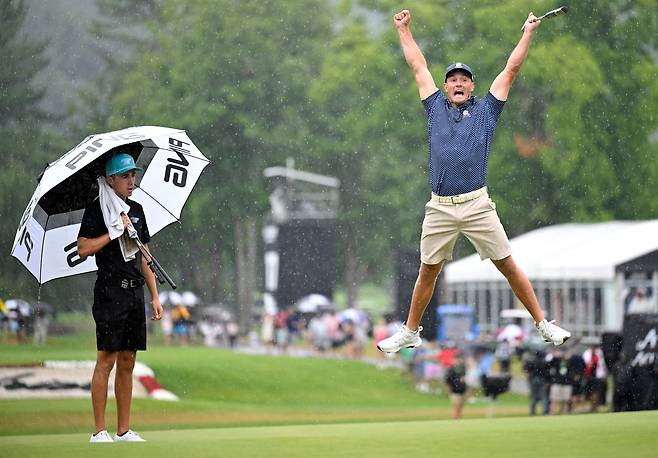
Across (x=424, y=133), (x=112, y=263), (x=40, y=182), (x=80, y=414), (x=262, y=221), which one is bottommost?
(x=80, y=414)

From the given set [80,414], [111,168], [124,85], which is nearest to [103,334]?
[111,168]

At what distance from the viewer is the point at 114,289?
7.05 meters

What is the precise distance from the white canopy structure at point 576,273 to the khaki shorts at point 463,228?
16316 mm

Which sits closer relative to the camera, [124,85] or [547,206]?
[124,85]

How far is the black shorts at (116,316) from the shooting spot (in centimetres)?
704

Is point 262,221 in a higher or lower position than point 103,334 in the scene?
higher

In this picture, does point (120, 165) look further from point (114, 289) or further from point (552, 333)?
point (552, 333)

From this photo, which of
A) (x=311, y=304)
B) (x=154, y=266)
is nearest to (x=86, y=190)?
(x=154, y=266)

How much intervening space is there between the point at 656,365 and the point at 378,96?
49.6ft

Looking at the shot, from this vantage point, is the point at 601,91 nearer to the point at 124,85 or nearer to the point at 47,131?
the point at 124,85

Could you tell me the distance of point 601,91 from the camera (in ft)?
96.3

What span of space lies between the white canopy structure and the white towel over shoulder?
56.1 ft

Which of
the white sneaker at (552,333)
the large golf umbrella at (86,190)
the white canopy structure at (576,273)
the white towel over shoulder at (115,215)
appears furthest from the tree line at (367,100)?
the white sneaker at (552,333)

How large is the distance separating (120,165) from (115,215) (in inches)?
11.3
